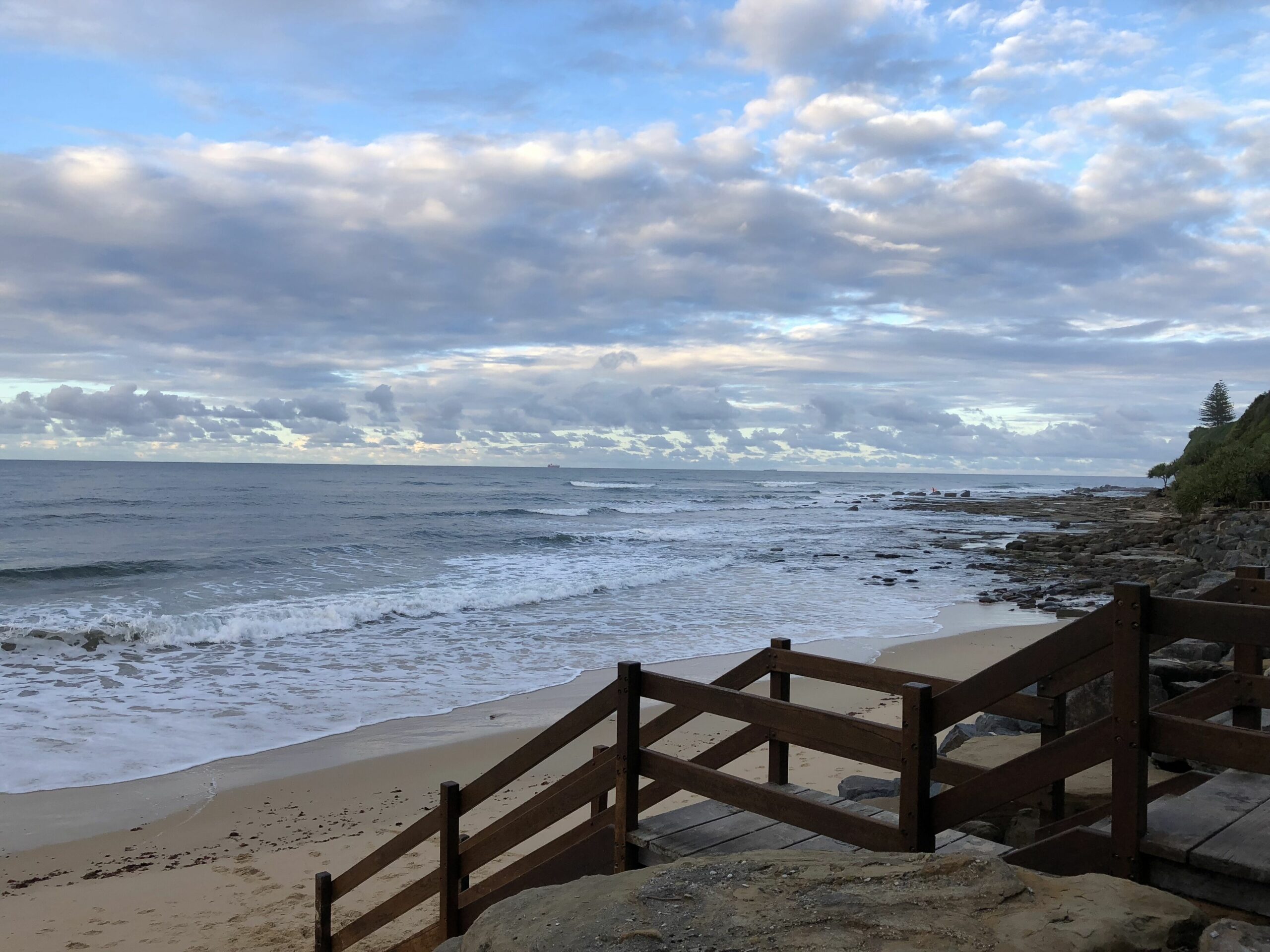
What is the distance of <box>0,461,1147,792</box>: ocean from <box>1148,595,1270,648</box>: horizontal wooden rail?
1062 cm

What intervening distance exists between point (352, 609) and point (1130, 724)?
19242 mm

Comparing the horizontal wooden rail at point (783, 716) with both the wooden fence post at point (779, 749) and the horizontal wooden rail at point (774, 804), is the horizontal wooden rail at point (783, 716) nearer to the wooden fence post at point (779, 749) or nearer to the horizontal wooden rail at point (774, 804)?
the horizontal wooden rail at point (774, 804)

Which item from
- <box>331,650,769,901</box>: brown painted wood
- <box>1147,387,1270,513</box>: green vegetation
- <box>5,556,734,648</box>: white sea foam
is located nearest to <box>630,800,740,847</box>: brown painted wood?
<box>331,650,769,901</box>: brown painted wood

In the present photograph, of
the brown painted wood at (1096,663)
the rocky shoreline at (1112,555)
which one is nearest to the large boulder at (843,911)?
the brown painted wood at (1096,663)

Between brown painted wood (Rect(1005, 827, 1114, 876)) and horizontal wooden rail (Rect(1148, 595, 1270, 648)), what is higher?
horizontal wooden rail (Rect(1148, 595, 1270, 648))

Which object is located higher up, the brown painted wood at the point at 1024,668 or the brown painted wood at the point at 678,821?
the brown painted wood at the point at 1024,668

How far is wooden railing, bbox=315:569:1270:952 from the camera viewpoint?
10.1ft

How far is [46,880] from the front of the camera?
24.6 ft

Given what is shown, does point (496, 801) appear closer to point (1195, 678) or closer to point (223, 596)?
point (1195, 678)

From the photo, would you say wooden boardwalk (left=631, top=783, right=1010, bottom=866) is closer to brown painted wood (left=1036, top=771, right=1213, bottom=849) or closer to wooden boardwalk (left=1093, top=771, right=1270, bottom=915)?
brown painted wood (left=1036, top=771, right=1213, bottom=849)

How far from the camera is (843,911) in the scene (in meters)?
2.94

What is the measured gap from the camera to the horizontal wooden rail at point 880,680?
14.9 feet

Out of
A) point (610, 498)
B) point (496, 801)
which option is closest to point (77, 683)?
point (496, 801)

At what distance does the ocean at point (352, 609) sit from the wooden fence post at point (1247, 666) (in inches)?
403
